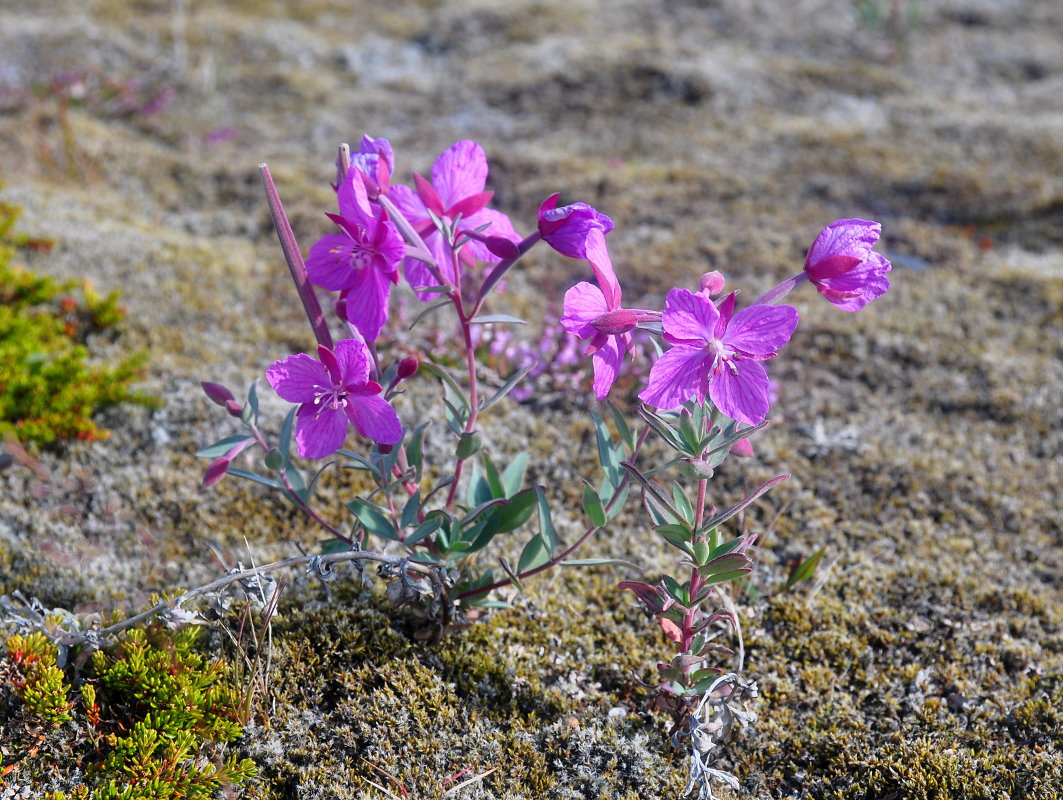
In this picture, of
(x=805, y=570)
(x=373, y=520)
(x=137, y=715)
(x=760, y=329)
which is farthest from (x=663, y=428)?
(x=137, y=715)

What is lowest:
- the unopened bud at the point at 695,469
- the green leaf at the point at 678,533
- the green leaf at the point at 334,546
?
the green leaf at the point at 334,546

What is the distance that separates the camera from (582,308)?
1.46 meters

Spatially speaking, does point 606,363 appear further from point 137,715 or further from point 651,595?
point 137,715

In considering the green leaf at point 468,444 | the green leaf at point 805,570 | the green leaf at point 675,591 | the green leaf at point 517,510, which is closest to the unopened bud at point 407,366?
the green leaf at point 468,444

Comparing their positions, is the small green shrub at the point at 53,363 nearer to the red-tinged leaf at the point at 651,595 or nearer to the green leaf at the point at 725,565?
the red-tinged leaf at the point at 651,595

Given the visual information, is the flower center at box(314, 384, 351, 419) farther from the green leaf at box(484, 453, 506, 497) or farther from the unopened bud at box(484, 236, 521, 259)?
the green leaf at box(484, 453, 506, 497)

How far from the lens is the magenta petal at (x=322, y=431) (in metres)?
1.57

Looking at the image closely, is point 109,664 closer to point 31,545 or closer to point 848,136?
point 31,545

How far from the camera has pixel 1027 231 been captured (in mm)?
4859

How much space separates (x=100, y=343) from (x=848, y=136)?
5398mm

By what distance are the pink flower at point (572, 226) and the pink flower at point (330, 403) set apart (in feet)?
1.53

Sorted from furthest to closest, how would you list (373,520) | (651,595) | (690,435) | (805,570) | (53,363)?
(53,363), (805,570), (373,520), (651,595), (690,435)

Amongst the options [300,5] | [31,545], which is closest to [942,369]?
[31,545]

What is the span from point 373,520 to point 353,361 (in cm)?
61
